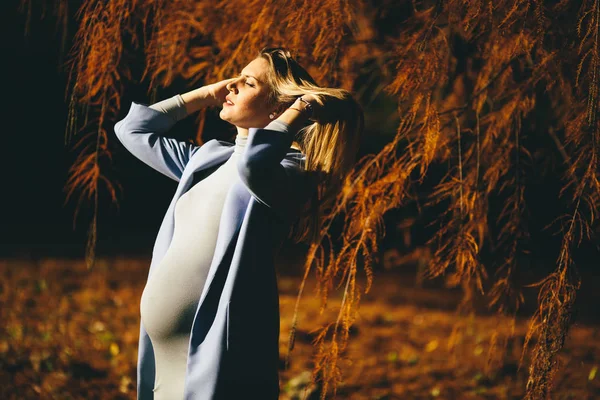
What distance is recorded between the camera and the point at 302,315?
5.33m

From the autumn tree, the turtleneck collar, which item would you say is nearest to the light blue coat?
the turtleneck collar

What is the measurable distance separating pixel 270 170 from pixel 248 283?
0.92 ft

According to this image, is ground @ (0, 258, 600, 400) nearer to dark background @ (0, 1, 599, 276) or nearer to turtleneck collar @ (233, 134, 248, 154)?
dark background @ (0, 1, 599, 276)

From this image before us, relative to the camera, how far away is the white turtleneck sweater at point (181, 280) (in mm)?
1662

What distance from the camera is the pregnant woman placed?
1.58 m

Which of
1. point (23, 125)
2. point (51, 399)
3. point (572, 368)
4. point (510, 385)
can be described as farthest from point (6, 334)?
point (572, 368)

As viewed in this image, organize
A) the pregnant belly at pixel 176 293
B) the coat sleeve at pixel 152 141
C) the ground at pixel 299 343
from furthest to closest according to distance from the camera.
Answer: the ground at pixel 299 343 → the coat sleeve at pixel 152 141 → the pregnant belly at pixel 176 293

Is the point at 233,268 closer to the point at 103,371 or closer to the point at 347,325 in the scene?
the point at 347,325

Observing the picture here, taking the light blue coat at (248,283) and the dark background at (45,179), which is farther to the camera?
the dark background at (45,179)

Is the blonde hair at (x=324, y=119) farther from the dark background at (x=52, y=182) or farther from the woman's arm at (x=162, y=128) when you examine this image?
the dark background at (x=52, y=182)

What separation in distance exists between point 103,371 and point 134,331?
83 cm

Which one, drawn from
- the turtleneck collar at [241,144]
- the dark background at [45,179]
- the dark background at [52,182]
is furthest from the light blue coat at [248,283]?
the dark background at [45,179]

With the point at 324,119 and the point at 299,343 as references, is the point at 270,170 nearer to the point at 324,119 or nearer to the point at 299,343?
the point at 324,119

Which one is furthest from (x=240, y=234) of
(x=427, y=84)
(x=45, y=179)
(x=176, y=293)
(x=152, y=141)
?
(x=45, y=179)
